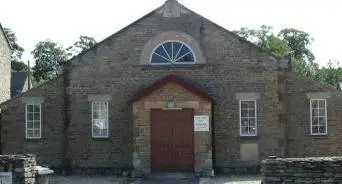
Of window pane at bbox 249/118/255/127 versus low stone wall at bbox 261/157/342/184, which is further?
window pane at bbox 249/118/255/127

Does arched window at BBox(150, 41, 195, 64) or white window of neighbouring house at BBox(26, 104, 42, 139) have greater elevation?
arched window at BBox(150, 41, 195, 64)

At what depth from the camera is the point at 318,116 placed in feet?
82.7

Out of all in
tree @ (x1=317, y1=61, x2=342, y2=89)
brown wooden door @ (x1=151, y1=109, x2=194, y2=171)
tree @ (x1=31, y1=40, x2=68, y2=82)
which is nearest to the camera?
brown wooden door @ (x1=151, y1=109, x2=194, y2=171)

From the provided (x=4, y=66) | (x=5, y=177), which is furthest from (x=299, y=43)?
(x=5, y=177)

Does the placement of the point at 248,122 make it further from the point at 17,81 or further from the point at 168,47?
the point at 17,81

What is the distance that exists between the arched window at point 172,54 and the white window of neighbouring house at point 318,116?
17.7 ft

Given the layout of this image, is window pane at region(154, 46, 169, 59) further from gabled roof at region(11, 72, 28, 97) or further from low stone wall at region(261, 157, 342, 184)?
gabled roof at region(11, 72, 28, 97)

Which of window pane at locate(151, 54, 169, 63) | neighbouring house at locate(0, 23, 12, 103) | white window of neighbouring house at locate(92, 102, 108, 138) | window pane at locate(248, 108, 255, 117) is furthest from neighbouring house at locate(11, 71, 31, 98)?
window pane at locate(248, 108, 255, 117)

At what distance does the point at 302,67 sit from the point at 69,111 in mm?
39358

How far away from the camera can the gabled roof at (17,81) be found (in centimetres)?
6000

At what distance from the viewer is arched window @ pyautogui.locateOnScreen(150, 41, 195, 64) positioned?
25.2 metres

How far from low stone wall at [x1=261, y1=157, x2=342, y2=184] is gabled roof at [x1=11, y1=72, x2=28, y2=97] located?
49.0m

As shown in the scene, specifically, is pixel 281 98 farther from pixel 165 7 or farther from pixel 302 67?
pixel 302 67

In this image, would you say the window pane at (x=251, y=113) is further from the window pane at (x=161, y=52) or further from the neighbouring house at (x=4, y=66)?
the neighbouring house at (x=4, y=66)
